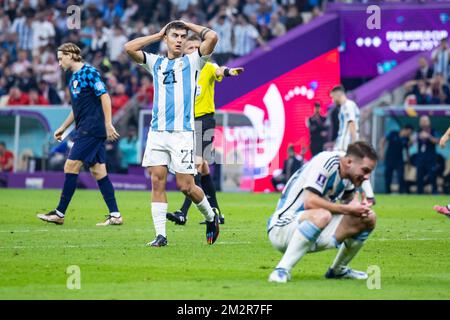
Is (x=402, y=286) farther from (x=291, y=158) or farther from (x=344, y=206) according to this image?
(x=291, y=158)

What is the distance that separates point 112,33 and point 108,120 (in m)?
17.2

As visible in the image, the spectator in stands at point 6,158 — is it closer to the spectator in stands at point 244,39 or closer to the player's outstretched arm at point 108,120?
the spectator in stands at point 244,39

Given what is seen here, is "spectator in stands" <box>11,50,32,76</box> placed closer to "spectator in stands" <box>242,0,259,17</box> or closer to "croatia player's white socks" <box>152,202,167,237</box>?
"spectator in stands" <box>242,0,259,17</box>

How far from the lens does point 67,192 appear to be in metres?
15.6

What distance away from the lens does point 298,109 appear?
95.4 ft

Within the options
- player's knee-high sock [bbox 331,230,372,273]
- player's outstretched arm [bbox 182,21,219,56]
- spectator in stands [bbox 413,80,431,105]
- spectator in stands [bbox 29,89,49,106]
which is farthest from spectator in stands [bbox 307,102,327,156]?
player's knee-high sock [bbox 331,230,372,273]

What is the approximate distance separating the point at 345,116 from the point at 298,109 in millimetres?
7139

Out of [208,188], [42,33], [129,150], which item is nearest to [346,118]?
[208,188]

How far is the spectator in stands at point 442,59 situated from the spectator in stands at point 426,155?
171 centimetres

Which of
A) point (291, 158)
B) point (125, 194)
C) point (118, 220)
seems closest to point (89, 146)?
point (118, 220)

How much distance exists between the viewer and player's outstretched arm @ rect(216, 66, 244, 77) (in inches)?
544

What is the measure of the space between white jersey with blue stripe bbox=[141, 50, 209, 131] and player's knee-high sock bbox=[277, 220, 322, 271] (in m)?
3.57

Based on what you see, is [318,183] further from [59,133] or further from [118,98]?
[118,98]
